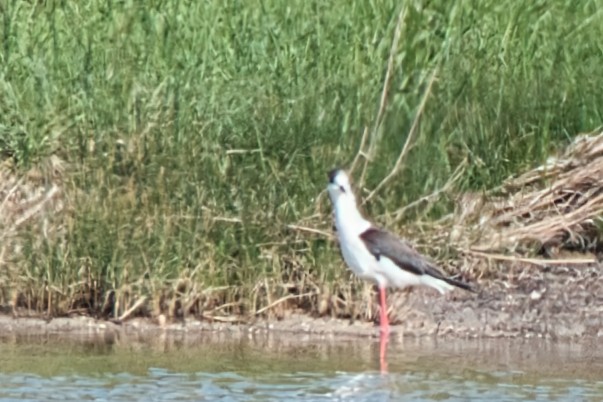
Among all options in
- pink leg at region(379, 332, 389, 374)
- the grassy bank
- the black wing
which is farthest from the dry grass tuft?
pink leg at region(379, 332, 389, 374)

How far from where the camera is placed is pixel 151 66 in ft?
31.3

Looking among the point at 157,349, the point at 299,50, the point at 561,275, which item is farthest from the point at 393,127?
the point at 157,349

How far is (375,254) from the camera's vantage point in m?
8.66

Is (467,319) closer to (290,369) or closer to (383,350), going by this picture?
(383,350)

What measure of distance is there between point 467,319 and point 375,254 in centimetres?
86

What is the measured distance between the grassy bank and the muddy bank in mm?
101

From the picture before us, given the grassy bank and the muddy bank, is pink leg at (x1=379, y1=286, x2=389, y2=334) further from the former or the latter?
the grassy bank

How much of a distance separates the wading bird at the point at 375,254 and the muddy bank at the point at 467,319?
0.31 meters

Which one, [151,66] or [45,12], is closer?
[151,66]

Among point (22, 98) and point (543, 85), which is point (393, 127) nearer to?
point (543, 85)

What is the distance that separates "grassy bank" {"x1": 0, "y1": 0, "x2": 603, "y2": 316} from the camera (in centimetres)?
888

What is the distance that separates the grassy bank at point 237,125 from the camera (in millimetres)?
8883

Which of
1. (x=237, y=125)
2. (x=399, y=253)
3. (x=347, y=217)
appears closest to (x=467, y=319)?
(x=399, y=253)

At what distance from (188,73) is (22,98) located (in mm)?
1008
